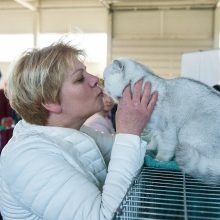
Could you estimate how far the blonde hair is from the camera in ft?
2.97

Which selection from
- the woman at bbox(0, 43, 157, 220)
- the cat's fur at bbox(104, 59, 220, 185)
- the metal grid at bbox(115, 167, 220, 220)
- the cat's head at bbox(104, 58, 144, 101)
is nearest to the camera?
the metal grid at bbox(115, 167, 220, 220)

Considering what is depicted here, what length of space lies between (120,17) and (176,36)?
93 centimetres

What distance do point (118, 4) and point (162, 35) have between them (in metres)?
0.84

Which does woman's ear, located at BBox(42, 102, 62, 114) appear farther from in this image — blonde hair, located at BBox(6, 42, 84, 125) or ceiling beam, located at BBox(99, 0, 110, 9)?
ceiling beam, located at BBox(99, 0, 110, 9)

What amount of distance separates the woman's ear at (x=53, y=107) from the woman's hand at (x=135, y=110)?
15 cm

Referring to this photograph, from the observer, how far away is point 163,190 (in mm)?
755

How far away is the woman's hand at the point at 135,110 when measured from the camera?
847 millimetres

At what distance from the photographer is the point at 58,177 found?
2.57 feet

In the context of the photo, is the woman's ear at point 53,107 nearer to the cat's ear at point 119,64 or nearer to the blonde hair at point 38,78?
the blonde hair at point 38,78

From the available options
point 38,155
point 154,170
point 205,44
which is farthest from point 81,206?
point 205,44

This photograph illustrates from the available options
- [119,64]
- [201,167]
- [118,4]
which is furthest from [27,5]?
[201,167]

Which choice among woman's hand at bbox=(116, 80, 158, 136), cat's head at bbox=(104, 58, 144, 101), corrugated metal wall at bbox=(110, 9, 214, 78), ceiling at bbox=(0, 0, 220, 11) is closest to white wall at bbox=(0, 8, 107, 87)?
ceiling at bbox=(0, 0, 220, 11)

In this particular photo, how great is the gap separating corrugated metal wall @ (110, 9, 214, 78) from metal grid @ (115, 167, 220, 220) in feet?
17.8

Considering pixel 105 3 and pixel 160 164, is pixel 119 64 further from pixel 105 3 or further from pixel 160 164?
pixel 105 3
